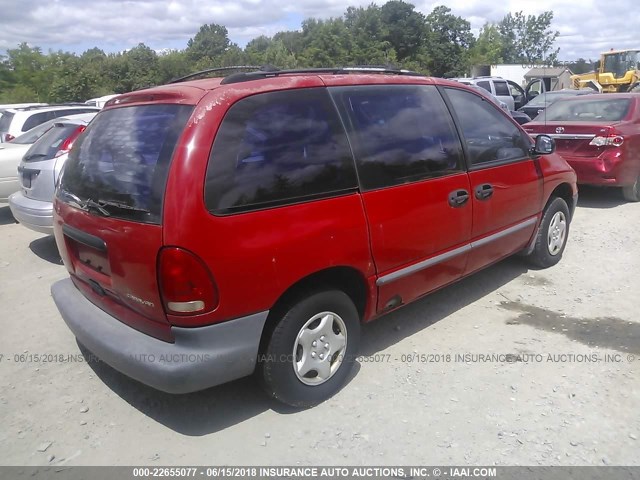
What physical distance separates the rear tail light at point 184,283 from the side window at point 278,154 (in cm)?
28

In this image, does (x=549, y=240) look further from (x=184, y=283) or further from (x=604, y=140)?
(x=184, y=283)

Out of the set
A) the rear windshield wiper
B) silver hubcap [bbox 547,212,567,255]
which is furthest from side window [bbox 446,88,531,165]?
the rear windshield wiper

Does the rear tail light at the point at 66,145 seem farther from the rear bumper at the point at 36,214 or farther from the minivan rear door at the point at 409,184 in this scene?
the minivan rear door at the point at 409,184

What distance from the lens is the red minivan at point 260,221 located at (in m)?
2.62

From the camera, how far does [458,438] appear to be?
2904 millimetres

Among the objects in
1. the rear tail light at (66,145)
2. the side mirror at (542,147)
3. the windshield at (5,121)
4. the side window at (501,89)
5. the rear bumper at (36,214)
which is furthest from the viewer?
the side window at (501,89)

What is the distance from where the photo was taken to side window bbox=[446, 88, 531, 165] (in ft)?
13.4

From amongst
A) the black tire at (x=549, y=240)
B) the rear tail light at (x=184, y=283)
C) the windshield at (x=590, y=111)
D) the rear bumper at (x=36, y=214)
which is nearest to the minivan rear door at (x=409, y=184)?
the rear tail light at (x=184, y=283)

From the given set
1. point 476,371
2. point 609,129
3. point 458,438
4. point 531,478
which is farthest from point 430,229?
point 609,129

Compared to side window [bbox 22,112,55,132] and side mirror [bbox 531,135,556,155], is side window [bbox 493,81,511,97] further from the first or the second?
side mirror [bbox 531,135,556,155]

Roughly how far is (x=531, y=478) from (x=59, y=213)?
3085 millimetres

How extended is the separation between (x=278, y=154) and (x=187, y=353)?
1.12 meters

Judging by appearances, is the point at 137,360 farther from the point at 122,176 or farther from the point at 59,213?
the point at 59,213

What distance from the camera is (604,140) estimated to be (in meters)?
7.59
